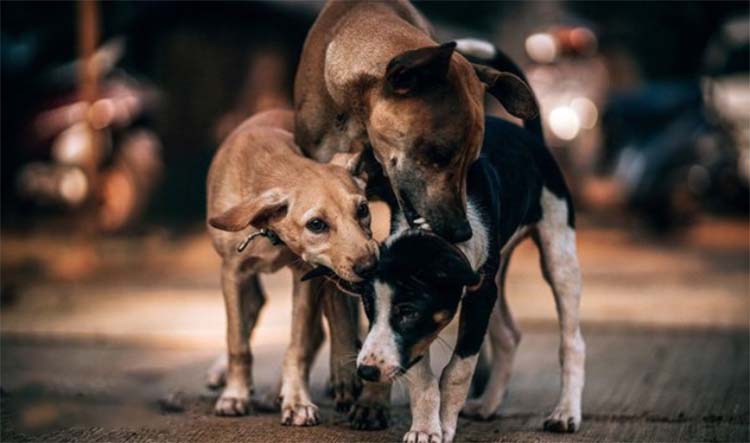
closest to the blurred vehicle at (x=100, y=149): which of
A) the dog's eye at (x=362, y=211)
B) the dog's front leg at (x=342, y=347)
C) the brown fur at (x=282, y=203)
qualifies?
the brown fur at (x=282, y=203)

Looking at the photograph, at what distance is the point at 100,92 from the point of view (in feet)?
48.6

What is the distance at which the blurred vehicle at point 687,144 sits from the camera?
15.2m

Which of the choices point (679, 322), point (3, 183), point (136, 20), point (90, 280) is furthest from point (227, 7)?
point (679, 322)

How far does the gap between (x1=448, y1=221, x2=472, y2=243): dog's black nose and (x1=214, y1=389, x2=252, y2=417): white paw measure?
5.10 ft

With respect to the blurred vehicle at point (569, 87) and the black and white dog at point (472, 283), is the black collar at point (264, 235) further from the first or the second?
the blurred vehicle at point (569, 87)

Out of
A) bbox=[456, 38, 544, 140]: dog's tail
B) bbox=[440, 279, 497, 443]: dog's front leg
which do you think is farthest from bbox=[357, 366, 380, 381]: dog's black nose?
bbox=[456, 38, 544, 140]: dog's tail

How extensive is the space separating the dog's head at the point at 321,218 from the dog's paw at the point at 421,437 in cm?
64

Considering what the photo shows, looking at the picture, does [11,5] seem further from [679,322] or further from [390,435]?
[390,435]

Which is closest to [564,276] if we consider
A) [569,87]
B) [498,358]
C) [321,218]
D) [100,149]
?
[498,358]

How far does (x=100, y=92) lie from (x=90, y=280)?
11.6 ft

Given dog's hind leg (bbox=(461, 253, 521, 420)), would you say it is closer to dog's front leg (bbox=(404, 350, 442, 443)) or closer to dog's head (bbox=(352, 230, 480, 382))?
dog's front leg (bbox=(404, 350, 442, 443))

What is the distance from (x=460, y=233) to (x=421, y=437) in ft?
2.70

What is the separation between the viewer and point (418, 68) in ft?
18.5

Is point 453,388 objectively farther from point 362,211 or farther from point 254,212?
point 254,212
